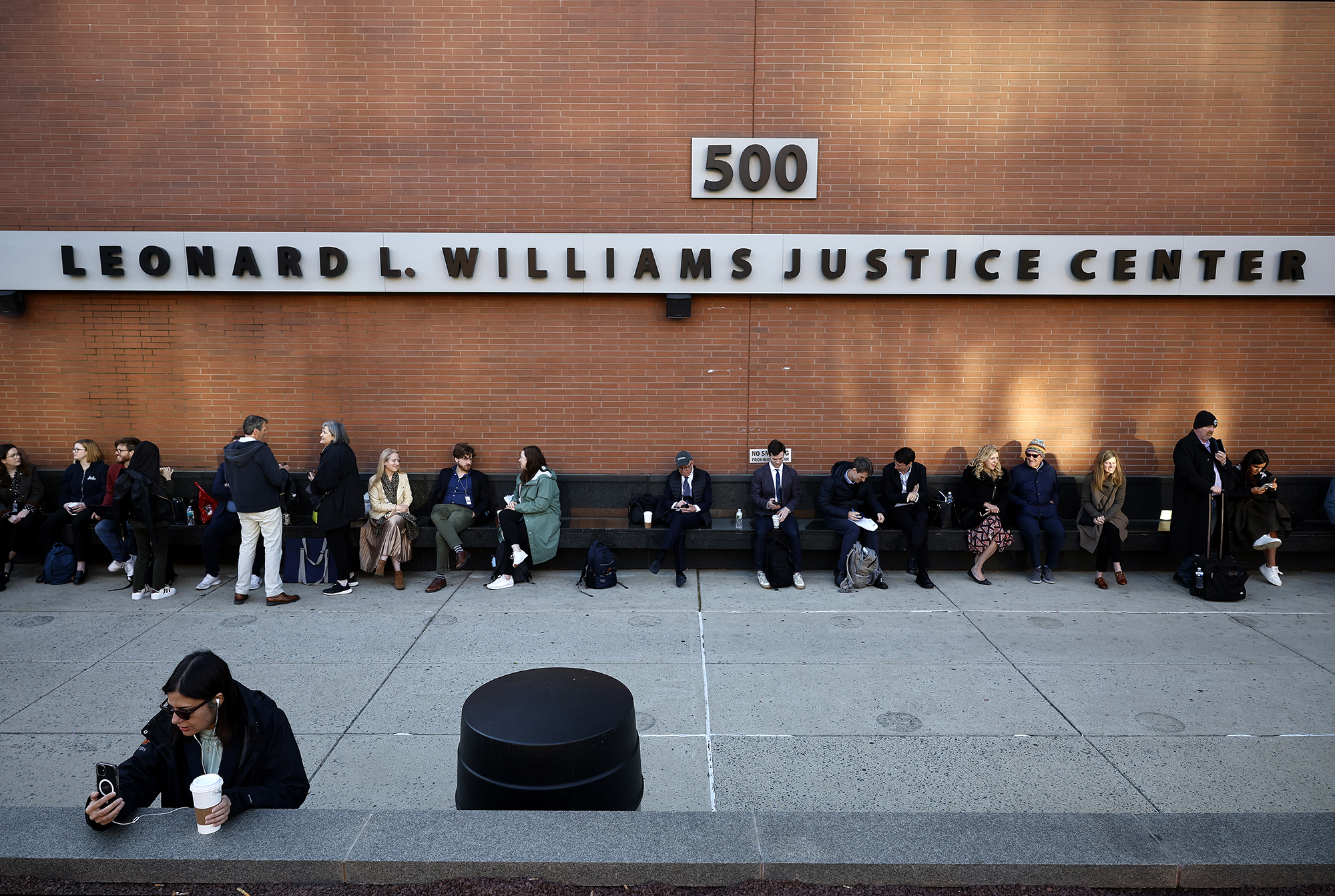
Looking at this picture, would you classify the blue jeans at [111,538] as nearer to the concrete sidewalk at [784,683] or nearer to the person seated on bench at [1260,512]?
the concrete sidewalk at [784,683]

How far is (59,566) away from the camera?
7.92m

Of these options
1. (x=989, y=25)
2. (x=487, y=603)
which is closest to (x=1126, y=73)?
(x=989, y=25)

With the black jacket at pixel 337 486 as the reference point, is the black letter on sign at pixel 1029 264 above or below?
above

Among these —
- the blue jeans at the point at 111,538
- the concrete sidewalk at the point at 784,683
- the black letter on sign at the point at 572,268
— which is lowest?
the concrete sidewalk at the point at 784,683

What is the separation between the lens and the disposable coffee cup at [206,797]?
Answer: 8.79ft

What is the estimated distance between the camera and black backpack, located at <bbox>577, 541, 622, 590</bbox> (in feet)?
25.8

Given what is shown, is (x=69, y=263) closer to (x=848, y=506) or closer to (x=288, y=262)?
(x=288, y=262)

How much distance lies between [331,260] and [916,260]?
6777 millimetres

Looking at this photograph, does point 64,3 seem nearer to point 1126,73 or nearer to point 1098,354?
Result: point 1126,73

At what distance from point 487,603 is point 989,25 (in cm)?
844

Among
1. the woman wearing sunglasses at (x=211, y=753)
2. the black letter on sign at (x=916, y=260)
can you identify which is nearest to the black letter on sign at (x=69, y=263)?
the black letter on sign at (x=916, y=260)

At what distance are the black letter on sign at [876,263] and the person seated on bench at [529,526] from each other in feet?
14.4

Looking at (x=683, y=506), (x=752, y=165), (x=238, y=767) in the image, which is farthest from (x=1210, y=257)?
(x=238, y=767)

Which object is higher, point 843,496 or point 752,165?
point 752,165
